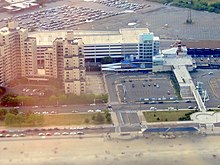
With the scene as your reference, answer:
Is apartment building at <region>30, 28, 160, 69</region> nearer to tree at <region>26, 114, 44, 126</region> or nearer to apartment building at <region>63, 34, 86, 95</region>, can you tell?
apartment building at <region>63, 34, 86, 95</region>

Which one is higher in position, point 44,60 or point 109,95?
point 44,60

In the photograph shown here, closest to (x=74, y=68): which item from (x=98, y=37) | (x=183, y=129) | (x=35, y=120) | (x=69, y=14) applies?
(x=35, y=120)

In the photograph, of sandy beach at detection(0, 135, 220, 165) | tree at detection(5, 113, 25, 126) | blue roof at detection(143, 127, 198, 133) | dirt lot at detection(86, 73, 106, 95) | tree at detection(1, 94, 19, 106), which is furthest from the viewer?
dirt lot at detection(86, 73, 106, 95)

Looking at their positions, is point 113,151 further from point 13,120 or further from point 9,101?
point 9,101

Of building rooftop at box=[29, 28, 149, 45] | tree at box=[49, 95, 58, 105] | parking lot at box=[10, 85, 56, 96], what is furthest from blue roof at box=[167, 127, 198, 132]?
building rooftop at box=[29, 28, 149, 45]

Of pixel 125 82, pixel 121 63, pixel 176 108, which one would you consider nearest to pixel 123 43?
pixel 121 63

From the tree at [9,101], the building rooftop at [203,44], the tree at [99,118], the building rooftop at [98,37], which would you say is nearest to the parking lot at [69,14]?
the building rooftop at [98,37]
